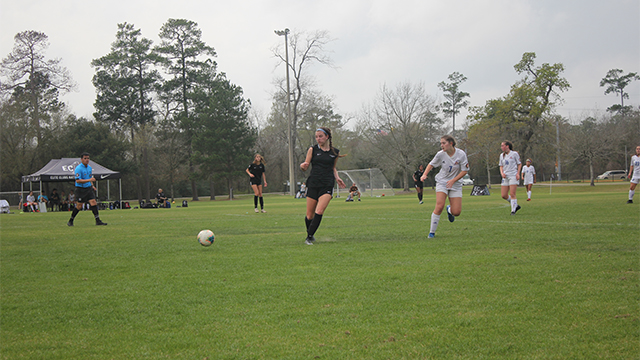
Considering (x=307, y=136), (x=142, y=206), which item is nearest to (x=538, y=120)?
(x=307, y=136)

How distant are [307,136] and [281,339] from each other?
63770 mm

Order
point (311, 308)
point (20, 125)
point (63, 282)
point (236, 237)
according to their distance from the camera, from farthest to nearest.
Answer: point (20, 125)
point (236, 237)
point (63, 282)
point (311, 308)

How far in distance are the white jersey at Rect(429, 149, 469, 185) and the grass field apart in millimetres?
1698

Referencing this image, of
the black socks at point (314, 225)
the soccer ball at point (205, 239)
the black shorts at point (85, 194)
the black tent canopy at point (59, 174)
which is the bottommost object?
the soccer ball at point (205, 239)

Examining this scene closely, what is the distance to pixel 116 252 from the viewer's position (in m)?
7.61

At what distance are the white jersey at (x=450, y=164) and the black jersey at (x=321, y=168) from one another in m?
2.06

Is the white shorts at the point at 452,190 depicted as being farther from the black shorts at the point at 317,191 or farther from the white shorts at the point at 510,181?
the white shorts at the point at 510,181

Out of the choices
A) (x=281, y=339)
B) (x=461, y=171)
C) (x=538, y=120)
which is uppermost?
(x=538, y=120)

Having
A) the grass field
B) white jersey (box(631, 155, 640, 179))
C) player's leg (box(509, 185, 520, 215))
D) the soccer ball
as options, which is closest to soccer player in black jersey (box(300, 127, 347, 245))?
the grass field

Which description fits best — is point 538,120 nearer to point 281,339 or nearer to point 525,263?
point 525,263

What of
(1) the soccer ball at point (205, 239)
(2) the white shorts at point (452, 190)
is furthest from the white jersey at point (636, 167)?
(1) the soccer ball at point (205, 239)

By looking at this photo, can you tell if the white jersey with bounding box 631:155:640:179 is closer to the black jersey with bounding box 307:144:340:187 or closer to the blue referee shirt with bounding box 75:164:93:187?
the black jersey with bounding box 307:144:340:187

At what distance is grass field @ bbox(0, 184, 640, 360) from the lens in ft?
10.2

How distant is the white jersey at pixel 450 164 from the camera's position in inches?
348
